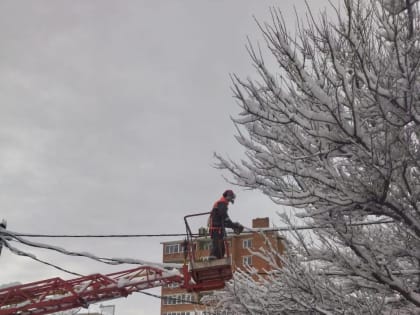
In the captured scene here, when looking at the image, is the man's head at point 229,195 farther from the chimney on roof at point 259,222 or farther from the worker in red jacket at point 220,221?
the chimney on roof at point 259,222

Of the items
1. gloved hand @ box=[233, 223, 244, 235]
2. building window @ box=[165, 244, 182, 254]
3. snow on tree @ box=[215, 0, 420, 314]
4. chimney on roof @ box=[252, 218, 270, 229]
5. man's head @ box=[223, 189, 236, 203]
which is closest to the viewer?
snow on tree @ box=[215, 0, 420, 314]

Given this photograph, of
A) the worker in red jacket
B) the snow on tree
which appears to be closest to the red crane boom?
the worker in red jacket

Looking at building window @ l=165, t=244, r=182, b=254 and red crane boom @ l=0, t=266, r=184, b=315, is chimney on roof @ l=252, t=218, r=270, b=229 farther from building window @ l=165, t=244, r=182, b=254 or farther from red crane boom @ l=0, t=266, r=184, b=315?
red crane boom @ l=0, t=266, r=184, b=315

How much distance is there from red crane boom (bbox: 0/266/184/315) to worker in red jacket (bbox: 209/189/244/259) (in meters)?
2.33

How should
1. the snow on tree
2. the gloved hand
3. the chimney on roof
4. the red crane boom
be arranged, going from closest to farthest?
the snow on tree → the gloved hand → the red crane boom → the chimney on roof

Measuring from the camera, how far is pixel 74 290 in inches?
447

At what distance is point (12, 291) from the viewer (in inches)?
441

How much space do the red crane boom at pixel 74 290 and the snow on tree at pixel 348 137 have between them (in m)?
5.91

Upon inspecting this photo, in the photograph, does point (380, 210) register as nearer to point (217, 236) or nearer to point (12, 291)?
point (217, 236)

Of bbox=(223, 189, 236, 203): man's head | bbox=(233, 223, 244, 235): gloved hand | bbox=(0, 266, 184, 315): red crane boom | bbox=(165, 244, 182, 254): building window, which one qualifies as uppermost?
bbox=(165, 244, 182, 254): building window

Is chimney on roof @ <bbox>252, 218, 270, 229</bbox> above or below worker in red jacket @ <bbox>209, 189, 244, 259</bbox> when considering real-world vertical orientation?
above

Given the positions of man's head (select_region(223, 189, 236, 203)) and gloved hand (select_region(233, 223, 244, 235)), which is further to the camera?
man's head (select_region(223, 189, 236, 203))

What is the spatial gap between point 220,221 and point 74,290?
443 centimetres

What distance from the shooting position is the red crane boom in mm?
11195
